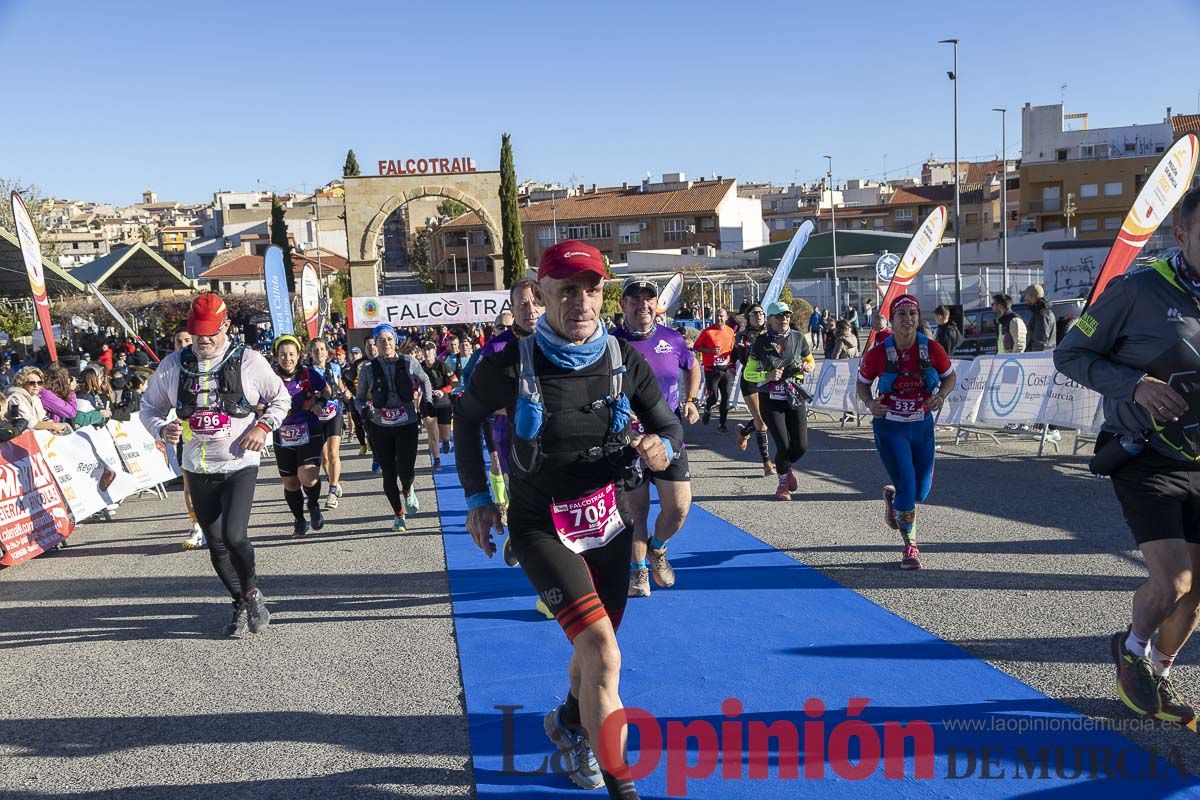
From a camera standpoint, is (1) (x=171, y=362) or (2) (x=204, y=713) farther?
(1) (x=171, y=362)

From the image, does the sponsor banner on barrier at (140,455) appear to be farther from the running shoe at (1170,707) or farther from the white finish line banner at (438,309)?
the running shoe at (1170,707)

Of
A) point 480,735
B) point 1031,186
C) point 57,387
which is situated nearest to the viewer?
point 480,735

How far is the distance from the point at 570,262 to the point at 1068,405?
9780mm

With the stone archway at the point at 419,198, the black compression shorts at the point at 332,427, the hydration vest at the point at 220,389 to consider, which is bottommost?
the black compression shorts at the point at 332,427

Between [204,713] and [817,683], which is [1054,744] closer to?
[817,683]

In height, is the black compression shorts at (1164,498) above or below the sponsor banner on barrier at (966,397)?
above

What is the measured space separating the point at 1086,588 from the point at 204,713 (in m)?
5.34

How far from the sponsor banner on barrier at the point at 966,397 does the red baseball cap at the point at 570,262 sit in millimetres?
10499

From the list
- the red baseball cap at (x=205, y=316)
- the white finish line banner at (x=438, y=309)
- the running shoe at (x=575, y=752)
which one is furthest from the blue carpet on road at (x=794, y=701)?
the white finish line banner at (x=438, y=309)

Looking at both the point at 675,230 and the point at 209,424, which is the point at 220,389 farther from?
the point at 675,230

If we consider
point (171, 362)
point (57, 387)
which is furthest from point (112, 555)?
point (171, 362)

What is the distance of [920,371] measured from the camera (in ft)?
22.7

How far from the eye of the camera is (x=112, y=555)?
9406mm

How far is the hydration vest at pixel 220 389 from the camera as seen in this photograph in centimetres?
627
